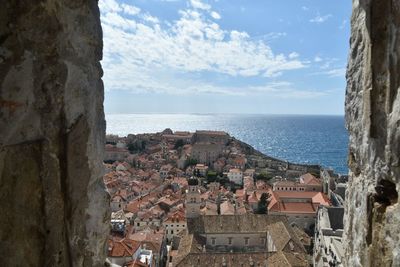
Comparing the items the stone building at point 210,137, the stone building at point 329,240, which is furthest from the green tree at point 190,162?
the stone building at point 329,240

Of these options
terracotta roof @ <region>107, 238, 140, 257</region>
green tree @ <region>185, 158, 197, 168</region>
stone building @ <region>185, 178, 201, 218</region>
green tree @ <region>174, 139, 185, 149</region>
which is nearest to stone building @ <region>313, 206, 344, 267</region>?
terracotta roof @ <region>107, 238, 140, 257</region>

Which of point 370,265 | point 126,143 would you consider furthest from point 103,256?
point 126,143

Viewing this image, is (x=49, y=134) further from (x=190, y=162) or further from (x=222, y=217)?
(x=190, y=162)

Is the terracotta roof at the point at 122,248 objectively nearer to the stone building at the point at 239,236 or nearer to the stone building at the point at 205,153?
the stone building at the point at 239,236

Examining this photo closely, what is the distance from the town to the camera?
28.0 metres

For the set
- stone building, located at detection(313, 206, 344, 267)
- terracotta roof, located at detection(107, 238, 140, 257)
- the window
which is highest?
stone building, located at detection(313, 206, 344, 267)

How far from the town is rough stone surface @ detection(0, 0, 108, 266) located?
106cm

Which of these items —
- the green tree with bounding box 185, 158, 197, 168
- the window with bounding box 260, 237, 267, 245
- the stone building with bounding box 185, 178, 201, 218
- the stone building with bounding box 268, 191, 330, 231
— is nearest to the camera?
the window with bounding box 260, 237, 267, 245

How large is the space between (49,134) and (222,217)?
107 feet

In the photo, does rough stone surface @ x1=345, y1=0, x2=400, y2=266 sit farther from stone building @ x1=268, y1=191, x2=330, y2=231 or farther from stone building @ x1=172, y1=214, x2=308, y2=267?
stone building @ x1=268, y1=191, x2=330, y2=231

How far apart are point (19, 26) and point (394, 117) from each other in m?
5.34

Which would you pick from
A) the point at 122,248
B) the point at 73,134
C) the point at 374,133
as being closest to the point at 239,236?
the point at 122,248

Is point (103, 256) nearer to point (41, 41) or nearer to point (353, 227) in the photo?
point (41, 41)

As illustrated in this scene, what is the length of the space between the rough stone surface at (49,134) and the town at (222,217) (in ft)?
3.48
